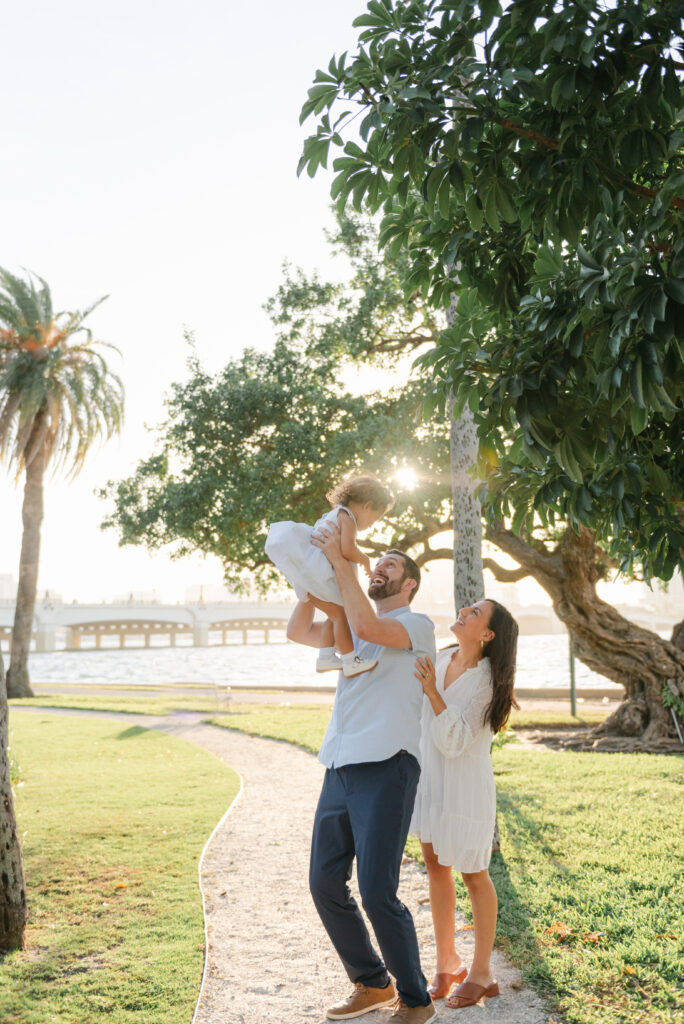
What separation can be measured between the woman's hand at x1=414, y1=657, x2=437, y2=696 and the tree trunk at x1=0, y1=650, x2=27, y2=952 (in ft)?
8.72

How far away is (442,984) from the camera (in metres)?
3.78

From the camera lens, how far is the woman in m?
3.67

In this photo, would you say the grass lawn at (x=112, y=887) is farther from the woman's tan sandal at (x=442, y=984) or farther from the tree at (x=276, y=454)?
the tree at (x=276, y=454)

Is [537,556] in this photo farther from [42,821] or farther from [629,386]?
[629,386]

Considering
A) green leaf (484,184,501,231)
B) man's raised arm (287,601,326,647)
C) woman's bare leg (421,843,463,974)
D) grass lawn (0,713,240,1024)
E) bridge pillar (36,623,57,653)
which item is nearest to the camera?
green leaf (484,184,501,231)

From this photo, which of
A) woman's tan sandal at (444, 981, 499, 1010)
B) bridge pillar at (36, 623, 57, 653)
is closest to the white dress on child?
woman's tan sandal at (444, 981, 499, 1010)

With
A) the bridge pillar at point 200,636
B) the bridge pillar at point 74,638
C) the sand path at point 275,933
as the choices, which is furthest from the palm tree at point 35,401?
the bridge pillar at point 74,638

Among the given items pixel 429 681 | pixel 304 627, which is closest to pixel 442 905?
pixel 429 681

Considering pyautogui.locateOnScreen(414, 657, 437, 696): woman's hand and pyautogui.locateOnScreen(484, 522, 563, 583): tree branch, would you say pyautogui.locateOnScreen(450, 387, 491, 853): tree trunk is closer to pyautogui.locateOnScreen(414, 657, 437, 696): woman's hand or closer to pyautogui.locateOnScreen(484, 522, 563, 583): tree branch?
pyautogui.locateOnScreen(414, 657, 437, 696): woman's hand

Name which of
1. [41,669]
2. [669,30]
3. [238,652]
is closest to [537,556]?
[669,30]

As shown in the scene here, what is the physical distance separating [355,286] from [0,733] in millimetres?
10465

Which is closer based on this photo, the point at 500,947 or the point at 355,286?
the point at 500,947

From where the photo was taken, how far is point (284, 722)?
16188 millimetres

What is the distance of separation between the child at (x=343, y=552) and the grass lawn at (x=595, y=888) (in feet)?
6.24
